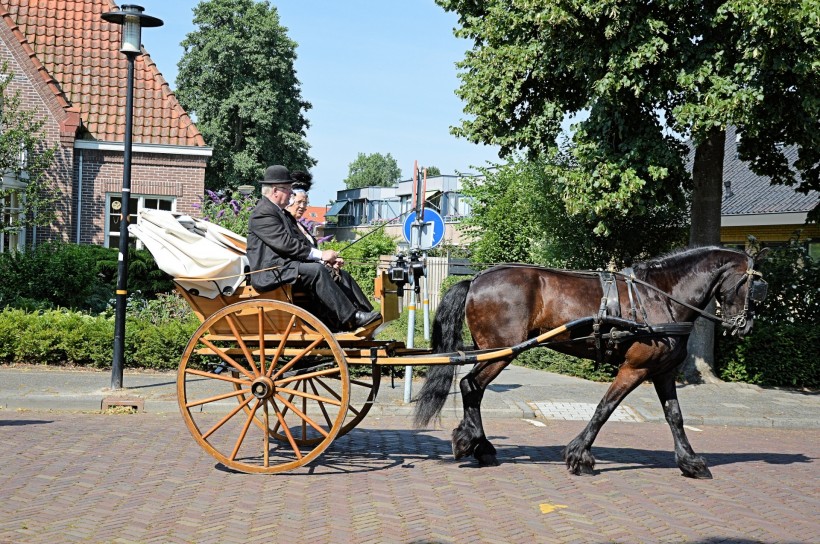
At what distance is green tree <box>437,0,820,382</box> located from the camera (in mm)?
11016

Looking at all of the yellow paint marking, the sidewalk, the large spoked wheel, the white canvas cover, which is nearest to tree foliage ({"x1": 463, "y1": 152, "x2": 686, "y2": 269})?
the sidewalk

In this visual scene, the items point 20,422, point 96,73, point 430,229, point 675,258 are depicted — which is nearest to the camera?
point 675,258

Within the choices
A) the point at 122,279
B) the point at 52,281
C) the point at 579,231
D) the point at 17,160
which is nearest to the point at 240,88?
the point at 17,160

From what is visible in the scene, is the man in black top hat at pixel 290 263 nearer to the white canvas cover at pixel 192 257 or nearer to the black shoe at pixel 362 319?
the black shoe at pixel 362 319

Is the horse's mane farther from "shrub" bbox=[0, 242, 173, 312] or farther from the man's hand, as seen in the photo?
"shrub" bbox=[0, 242, 173, 312]

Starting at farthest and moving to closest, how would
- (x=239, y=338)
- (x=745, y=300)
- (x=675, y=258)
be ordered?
1. (x=675, y=258)
2. (x=745, y=300)
3. (x=239, y=338)

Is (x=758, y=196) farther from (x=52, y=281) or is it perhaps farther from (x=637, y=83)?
(x=52, y=281)

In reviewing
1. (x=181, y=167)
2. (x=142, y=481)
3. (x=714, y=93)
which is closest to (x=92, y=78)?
(x=181, y=167)

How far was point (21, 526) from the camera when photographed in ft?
17.6

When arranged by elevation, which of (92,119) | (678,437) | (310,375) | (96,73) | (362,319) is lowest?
(678,437)

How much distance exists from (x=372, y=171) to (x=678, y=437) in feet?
373

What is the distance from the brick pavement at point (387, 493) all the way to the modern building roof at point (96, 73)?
1400cm

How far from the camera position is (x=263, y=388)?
7.09m

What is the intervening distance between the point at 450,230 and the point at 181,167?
797 inches
